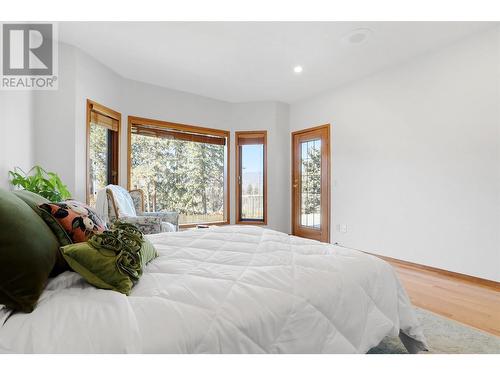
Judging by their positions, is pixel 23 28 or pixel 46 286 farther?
pixel 23 28

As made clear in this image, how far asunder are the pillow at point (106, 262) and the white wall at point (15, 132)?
225 centimetres

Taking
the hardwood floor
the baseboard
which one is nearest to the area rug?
the hardwood floor

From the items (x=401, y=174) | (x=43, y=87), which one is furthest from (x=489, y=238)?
(x=43, y=87)

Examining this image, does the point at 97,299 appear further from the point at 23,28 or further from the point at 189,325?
the point at 23,28

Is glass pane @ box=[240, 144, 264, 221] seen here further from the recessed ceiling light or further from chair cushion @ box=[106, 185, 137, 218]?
the recessed ceiling light

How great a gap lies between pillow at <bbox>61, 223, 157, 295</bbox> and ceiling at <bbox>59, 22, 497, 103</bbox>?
2.49m

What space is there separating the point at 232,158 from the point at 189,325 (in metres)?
4.49

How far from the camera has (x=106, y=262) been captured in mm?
963

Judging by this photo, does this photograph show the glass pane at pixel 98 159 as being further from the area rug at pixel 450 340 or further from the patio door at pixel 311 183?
the area rug at pixel 450 340

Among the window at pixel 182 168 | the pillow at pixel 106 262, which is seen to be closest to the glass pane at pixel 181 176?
the window at pixel 182 168

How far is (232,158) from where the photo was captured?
17.0ft

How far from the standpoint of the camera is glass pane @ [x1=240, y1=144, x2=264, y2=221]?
5184 millimetres

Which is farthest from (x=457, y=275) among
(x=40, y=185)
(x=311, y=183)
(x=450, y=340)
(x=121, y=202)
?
(x=40, y=185)

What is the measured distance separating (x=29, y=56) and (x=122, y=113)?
50.8 inches
